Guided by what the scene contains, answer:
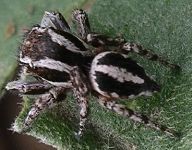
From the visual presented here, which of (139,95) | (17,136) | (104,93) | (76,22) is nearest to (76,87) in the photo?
(104,93)

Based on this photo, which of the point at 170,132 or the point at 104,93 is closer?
the point at 170,132

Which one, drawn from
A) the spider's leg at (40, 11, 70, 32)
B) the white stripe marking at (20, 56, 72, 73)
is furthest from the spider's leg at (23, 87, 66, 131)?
the spider's leg at (40, 11, 70, 32)

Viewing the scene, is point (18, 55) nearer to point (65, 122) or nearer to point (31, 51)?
point (31, 51)

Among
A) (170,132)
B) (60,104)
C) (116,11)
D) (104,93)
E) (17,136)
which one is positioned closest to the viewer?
(170,132)

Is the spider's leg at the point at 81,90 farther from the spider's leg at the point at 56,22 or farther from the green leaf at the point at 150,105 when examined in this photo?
the spider's leg at the point at 56,22

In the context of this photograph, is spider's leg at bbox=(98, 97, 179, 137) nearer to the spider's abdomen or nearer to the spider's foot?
the spider's abdomen

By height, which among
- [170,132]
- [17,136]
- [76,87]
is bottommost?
[17,136]

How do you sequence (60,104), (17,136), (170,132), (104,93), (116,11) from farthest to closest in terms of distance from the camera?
1. (17,136)
2. (116,11)
3. (60,104)
4. (104,93)
5. (170,132)
